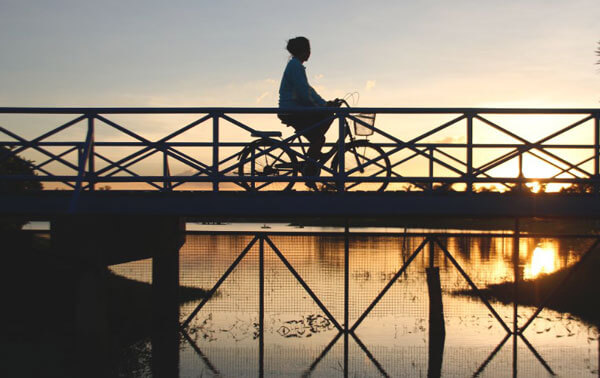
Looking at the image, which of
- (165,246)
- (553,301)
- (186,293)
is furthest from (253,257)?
(165,246)

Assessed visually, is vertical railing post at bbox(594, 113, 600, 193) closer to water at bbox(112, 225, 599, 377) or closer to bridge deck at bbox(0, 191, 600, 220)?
bridge deck at bbox(0, 191, 600, 220)

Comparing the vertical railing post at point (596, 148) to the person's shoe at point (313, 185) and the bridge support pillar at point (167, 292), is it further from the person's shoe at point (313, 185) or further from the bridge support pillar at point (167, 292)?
the bridge support pillar at point (167, 292)

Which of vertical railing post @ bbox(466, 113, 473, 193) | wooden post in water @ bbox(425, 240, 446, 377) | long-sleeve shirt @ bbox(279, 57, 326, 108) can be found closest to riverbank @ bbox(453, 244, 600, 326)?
wooden post in water @ bbox(425, 240, 446, 377)

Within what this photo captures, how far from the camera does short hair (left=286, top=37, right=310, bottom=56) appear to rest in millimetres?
10500

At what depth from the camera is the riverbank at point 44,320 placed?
453 inches

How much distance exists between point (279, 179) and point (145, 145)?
94.7 inches

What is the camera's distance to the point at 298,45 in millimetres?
10508

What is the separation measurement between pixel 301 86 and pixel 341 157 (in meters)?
1.33

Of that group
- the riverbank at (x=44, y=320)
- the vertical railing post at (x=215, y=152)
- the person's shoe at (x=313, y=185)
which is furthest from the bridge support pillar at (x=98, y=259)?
the person's shoe at (x=313, y=185)

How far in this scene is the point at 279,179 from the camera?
10.2m

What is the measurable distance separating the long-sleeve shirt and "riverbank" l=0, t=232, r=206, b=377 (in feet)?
14.6

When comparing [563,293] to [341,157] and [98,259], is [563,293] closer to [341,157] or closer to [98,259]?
[341,157]

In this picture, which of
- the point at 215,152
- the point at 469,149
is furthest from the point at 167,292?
the point at 469,149

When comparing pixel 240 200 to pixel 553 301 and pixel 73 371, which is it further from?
pixel 553 301
